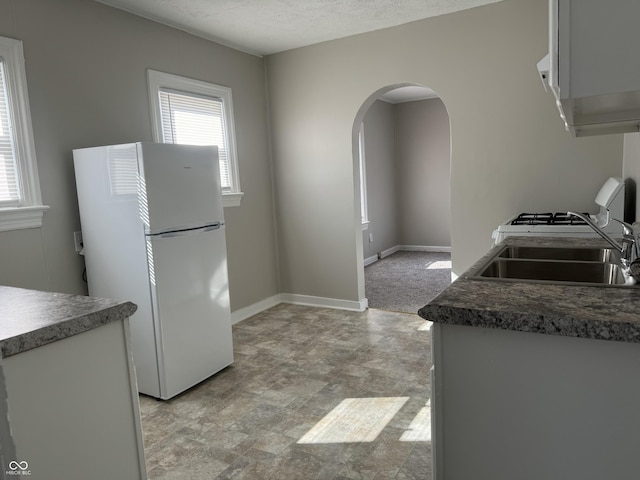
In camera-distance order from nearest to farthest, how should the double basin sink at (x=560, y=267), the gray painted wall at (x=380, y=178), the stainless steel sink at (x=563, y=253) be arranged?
the double basin sink at (x=560, y=267) → the stainless steel sink at (x=563, y=253) → the gray painted wall at (x=380, y=178)

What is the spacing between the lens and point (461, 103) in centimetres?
364

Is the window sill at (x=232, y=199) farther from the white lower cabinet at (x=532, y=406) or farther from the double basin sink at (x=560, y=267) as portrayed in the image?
the white lower cabinet at (x=532, y=406)

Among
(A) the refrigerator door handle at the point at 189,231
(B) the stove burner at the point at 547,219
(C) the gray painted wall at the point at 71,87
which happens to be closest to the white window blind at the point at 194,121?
(C) the gray painted wall at the point at 71,87

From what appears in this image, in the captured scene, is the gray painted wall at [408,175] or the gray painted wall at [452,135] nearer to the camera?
the gray painted wall at [452,135]

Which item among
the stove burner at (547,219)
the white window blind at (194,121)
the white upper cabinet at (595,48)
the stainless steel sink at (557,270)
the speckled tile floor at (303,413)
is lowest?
the speckled tile floor at (303,413)

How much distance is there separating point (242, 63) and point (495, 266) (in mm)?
3325

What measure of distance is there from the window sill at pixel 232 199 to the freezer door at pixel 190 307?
976 mm

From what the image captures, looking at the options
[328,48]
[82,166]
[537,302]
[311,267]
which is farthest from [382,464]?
[328,48]

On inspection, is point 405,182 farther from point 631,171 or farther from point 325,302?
point 631,171

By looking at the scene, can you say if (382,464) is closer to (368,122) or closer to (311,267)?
(311,267)

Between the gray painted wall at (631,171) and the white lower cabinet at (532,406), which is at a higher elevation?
the gray painted wall at (631,171)

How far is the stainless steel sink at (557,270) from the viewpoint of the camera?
1727mm

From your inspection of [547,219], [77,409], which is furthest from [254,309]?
[77,409]

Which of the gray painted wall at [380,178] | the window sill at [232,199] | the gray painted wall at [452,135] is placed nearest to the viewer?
the gray painted wall at [452,135]
